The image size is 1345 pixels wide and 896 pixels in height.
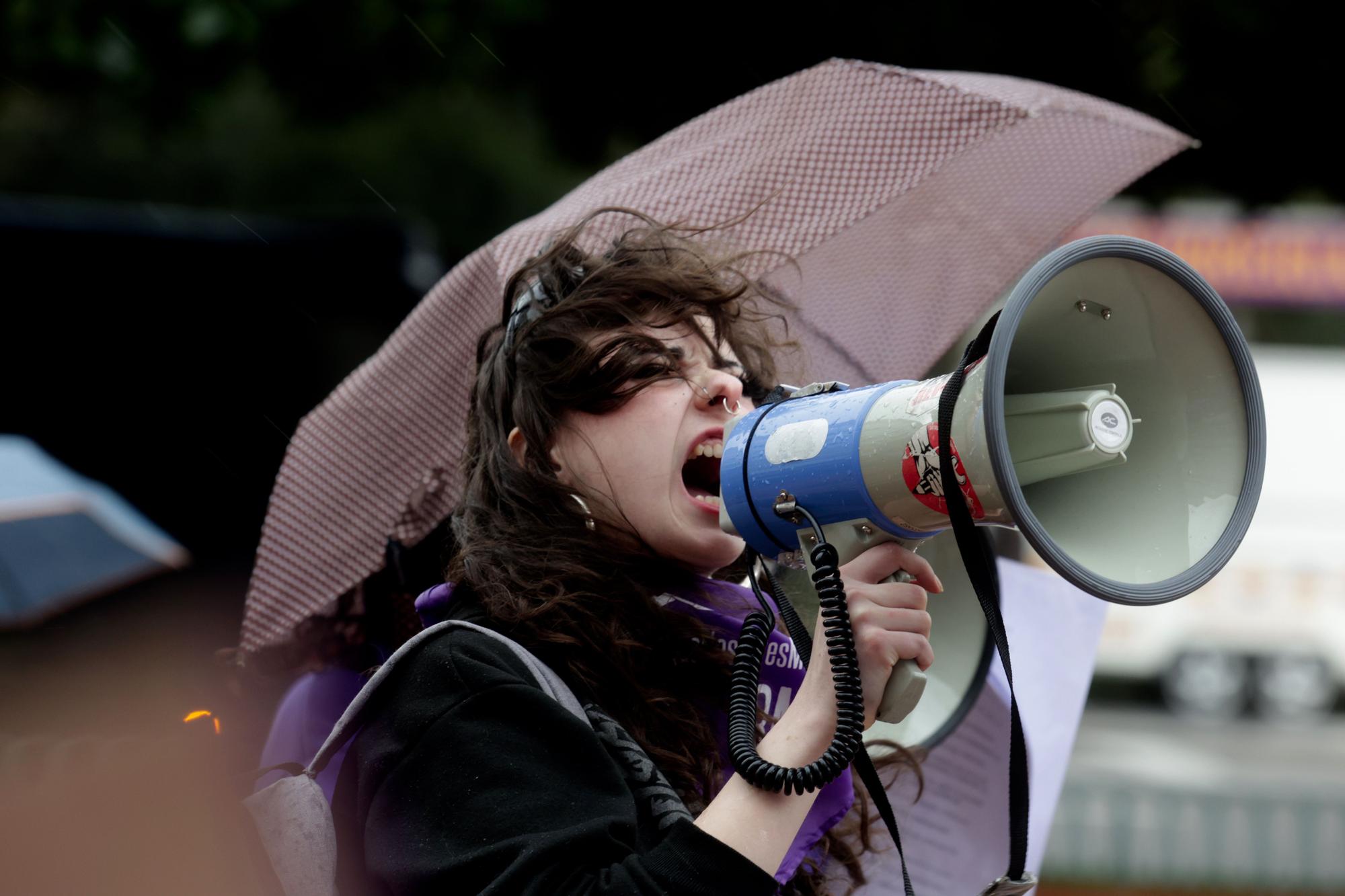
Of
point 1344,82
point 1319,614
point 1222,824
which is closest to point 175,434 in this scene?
point 1344,82

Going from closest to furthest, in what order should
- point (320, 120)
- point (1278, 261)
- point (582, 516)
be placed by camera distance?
point (582, 516), point (320, 120), point (1278, 261)

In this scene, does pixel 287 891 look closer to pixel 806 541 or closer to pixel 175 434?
pixel 806 541

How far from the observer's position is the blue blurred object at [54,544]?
1656 mm

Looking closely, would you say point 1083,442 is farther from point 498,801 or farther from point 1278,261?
point 1278,261

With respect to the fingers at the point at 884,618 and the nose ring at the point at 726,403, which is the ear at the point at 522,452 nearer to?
the nose ring at the point at 726,403

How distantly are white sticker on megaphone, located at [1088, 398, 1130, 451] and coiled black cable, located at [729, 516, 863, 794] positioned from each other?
275 millimetres

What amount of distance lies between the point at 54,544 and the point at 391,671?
885mm

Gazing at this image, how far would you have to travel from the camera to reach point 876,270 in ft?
7.26

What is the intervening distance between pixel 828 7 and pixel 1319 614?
9.36m

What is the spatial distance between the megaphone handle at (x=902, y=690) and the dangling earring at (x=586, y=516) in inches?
15.8

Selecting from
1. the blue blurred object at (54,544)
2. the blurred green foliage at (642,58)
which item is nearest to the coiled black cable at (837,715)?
the blue blurred object at (54,544)

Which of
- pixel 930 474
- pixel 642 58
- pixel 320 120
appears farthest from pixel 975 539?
pixel 320 120

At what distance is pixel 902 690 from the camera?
1.29 m

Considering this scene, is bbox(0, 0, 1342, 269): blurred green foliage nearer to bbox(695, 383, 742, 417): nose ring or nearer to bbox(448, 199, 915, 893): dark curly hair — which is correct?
bbox(448, 199, 915, 893): dark curly hair
